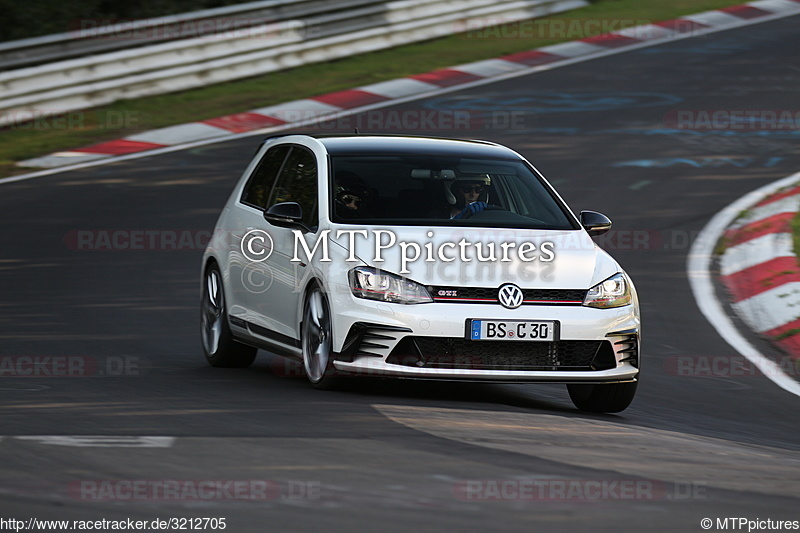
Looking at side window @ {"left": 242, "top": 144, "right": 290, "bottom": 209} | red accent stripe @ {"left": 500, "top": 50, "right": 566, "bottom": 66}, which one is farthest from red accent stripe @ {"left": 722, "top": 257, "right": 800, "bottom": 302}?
red accent stripe @ {"left": 500, "top": 50, "right": 566, "bottom": 66}

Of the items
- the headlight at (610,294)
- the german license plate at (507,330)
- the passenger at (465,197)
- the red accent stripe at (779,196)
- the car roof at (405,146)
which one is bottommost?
the red accent stripe at (779,196)

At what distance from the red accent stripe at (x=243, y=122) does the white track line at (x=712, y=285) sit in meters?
6.20

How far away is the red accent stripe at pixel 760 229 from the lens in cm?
1315

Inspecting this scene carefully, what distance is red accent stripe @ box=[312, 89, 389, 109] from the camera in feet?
62.5

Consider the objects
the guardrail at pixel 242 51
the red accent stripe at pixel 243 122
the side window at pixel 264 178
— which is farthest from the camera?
the guardrail at pixel 242 51

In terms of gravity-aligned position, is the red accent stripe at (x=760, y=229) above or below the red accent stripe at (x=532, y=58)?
below

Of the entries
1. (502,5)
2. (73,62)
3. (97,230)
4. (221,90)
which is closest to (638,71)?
(502,5)

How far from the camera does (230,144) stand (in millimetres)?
17234

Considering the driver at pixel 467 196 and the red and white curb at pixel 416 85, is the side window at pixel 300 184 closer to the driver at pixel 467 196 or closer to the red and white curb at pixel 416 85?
the driver at pixel 467 196

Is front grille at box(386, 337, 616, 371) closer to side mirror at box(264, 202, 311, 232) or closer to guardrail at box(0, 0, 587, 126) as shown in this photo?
side mirror at box(264, 202, 311, 232)

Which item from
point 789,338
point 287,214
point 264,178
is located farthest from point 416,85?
point 287,214

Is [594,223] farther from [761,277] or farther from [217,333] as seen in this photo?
[761,277]

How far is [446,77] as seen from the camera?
20.9 meters

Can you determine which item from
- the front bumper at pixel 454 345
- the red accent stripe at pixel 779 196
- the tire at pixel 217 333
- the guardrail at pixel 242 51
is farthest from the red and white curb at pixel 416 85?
the front bumper at pixel 454 345
